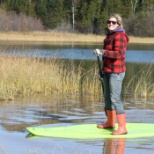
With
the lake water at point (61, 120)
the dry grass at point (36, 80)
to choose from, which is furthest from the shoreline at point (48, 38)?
the lake water at point (61, 120)

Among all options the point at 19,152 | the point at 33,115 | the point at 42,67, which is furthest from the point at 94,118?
the point at 42,67

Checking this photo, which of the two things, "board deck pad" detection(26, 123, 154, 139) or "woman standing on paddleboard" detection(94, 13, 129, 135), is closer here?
"woman standing on paddleboard" detection(94, 13, 129, 135)

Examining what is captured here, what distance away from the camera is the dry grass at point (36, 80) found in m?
12.7

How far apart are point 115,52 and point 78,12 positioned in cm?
6152

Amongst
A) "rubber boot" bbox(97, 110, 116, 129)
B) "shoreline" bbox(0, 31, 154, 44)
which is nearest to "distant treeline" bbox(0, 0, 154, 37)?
"shoreline" bbox(0, 31, 154, 44)

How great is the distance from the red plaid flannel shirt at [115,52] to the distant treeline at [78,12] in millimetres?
51356

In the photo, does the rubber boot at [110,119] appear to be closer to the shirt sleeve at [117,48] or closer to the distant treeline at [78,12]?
the shirt sleeve at [117,48]

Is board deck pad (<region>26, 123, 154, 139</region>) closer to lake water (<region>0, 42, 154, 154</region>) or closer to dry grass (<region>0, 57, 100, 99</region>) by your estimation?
lake water (<region>0, 42, 154, 154</region>)

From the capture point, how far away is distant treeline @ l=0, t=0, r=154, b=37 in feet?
202

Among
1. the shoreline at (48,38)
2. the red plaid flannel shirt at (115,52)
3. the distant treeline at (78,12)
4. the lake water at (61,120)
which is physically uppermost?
the red plaid flannel shirt at (115,52)

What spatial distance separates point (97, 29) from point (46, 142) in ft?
193

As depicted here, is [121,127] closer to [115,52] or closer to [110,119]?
[110,119]

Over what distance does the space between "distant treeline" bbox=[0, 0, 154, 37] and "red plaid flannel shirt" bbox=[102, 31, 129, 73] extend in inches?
2022

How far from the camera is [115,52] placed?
773 cm
